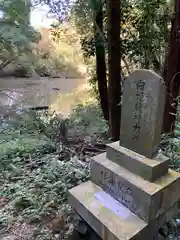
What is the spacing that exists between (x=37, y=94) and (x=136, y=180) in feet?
30.7

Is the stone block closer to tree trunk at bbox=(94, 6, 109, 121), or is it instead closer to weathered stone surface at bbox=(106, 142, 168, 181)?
weathered stone surface at bbox=(106, 142, 168, 181)

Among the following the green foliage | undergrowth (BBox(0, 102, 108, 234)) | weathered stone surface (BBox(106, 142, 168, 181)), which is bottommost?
undergrowth (BBox(0, 102, 108, 234))

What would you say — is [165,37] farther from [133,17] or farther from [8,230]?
[8,230]

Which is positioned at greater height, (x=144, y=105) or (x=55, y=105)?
(x=144, y=105)

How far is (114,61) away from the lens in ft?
11.7

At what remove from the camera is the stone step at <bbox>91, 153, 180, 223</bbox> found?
1613 millimetres

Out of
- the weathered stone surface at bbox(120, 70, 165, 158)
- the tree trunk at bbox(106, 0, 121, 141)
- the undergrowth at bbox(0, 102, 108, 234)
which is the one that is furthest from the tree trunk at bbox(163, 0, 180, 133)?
the undergrowth at bbox(0, 102, 108, 234)

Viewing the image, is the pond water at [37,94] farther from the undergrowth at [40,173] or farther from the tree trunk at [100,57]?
the undergrowth at [40,173]

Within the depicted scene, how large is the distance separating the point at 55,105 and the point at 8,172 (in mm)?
6349

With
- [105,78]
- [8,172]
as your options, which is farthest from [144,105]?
[105,78]

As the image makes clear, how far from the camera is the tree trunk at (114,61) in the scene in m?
3.30

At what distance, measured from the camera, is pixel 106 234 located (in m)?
1.62

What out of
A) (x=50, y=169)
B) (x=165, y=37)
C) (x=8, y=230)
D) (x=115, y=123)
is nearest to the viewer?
(x=8, y=230)

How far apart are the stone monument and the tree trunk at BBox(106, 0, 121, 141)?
5.70ft
